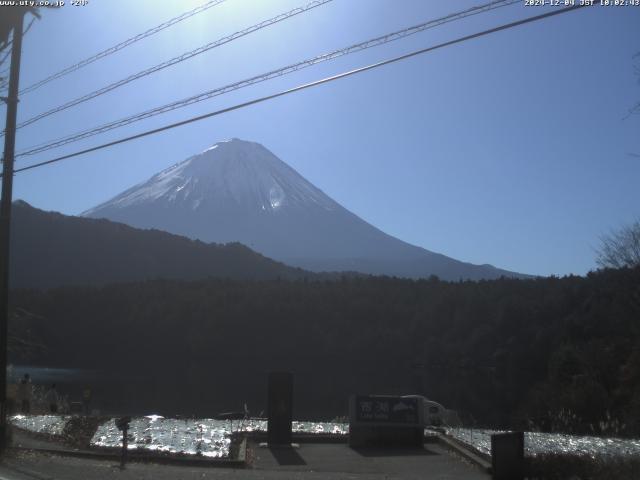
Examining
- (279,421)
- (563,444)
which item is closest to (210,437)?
(279,421)

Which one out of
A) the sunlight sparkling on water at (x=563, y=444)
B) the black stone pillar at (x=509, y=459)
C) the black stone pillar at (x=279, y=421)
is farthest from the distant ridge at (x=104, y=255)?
the black stone pillar at (x=509, y=459)

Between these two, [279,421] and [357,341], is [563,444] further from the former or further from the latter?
[357,341]

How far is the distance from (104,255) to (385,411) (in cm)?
11520

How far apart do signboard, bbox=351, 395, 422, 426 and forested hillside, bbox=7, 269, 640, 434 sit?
1287 centimetres

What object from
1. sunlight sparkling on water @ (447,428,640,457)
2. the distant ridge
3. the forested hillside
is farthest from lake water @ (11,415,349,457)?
the distant ridge

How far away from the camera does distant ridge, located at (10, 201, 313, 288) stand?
11388 centimetres

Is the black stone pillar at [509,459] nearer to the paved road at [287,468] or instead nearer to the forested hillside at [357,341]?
the paved road at [287,468]

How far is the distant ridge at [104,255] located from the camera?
11388 cm

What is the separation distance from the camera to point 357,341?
290 ft

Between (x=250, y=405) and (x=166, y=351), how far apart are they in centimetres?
4730

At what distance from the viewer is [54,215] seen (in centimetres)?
12444

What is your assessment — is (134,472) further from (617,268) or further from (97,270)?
(97,270)

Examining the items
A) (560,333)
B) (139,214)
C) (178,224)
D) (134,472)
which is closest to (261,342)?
(560,333)

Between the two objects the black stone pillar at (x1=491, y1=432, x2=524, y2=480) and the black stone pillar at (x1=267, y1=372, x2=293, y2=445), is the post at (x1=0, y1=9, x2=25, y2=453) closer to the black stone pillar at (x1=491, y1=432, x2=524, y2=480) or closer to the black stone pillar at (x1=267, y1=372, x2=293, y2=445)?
the black stone pillar at (x1=267, y1=372, x2=293, y2=445)
